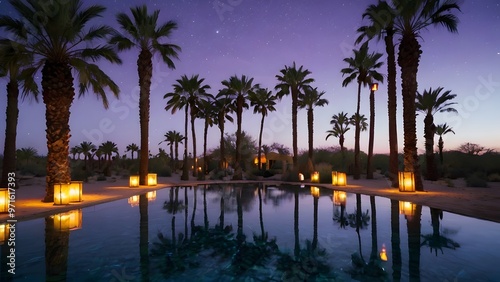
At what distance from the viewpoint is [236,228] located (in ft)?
29.6

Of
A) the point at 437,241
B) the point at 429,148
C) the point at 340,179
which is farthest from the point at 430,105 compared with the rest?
the point at 437,241

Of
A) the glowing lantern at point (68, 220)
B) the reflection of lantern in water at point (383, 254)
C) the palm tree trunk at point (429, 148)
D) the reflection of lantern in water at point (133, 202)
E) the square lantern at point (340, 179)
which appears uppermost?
the palm tree trunk at point (429, 148)

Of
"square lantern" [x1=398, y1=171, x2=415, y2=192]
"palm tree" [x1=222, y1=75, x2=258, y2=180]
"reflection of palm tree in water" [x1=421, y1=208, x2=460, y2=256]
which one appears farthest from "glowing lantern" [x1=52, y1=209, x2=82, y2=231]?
"palm tree" [x1=222, y1=75, x2=258, y2=180]

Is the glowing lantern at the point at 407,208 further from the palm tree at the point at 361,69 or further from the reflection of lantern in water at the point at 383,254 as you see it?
A: the palm tree at the point at 361,69

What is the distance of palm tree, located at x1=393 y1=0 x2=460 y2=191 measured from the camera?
669 inches

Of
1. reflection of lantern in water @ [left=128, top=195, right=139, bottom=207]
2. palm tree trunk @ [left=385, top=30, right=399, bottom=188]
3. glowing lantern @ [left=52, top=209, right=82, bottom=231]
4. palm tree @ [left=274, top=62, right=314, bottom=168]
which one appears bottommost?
reflection of lantern in water @ [left=128, top=195, right=139, bottom=207]

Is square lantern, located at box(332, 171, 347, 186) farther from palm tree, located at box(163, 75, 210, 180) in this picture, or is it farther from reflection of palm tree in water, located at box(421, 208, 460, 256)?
palm tree, located at box(163, 75, 210, 180)

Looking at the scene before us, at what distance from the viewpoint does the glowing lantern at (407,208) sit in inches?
431

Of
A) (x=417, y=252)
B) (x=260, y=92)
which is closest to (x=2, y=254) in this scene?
(x=417, y=252)

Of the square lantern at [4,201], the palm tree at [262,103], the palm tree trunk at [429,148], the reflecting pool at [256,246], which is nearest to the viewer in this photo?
the reflecting pool at [256,246]

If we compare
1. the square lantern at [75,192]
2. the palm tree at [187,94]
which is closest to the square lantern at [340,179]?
the square lantern at [75,192]

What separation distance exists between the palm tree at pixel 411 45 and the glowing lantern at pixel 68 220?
17.0m

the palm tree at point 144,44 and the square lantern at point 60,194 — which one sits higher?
the palm tree at point 144,44

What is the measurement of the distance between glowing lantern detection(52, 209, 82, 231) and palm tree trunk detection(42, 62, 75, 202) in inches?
127
